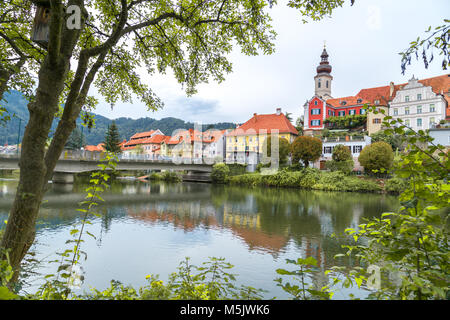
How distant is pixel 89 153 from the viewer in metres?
26.5

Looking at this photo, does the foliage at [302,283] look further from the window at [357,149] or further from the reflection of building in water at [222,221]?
the window at [357,149]

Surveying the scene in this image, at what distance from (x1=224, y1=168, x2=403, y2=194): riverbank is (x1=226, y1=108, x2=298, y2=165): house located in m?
9.17

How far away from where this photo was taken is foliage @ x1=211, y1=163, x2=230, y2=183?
42.6m

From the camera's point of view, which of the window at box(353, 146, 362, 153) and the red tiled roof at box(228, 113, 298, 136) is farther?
the red tiled roof at box(228, 113, 298, 136)

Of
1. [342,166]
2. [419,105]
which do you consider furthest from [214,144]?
[419,105]

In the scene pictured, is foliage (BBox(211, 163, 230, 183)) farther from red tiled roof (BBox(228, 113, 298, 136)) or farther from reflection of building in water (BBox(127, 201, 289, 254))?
reflection of building in water (BBox(127, 201, 289, 254))

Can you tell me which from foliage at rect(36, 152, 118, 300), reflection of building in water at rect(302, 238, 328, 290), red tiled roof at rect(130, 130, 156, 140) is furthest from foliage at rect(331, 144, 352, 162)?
red tiled roof at rect(130, 130, 156, 140)

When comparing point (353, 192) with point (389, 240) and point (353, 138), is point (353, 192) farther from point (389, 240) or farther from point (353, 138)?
point (389, 240)

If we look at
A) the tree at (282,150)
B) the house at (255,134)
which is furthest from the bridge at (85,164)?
the house at (255,134)

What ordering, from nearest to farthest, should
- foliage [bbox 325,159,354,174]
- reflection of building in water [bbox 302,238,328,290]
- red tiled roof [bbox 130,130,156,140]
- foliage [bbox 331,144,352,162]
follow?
reflection of building in water [bbox 302,238,328,290]
foliage [bbox 325,159,354,174]
foliage [bbox 331,144,352,162]
red tiled roof [bbox 130,130,156,140]

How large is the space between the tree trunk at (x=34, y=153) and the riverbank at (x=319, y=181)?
3335 cm

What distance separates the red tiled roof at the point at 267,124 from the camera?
5388cm
